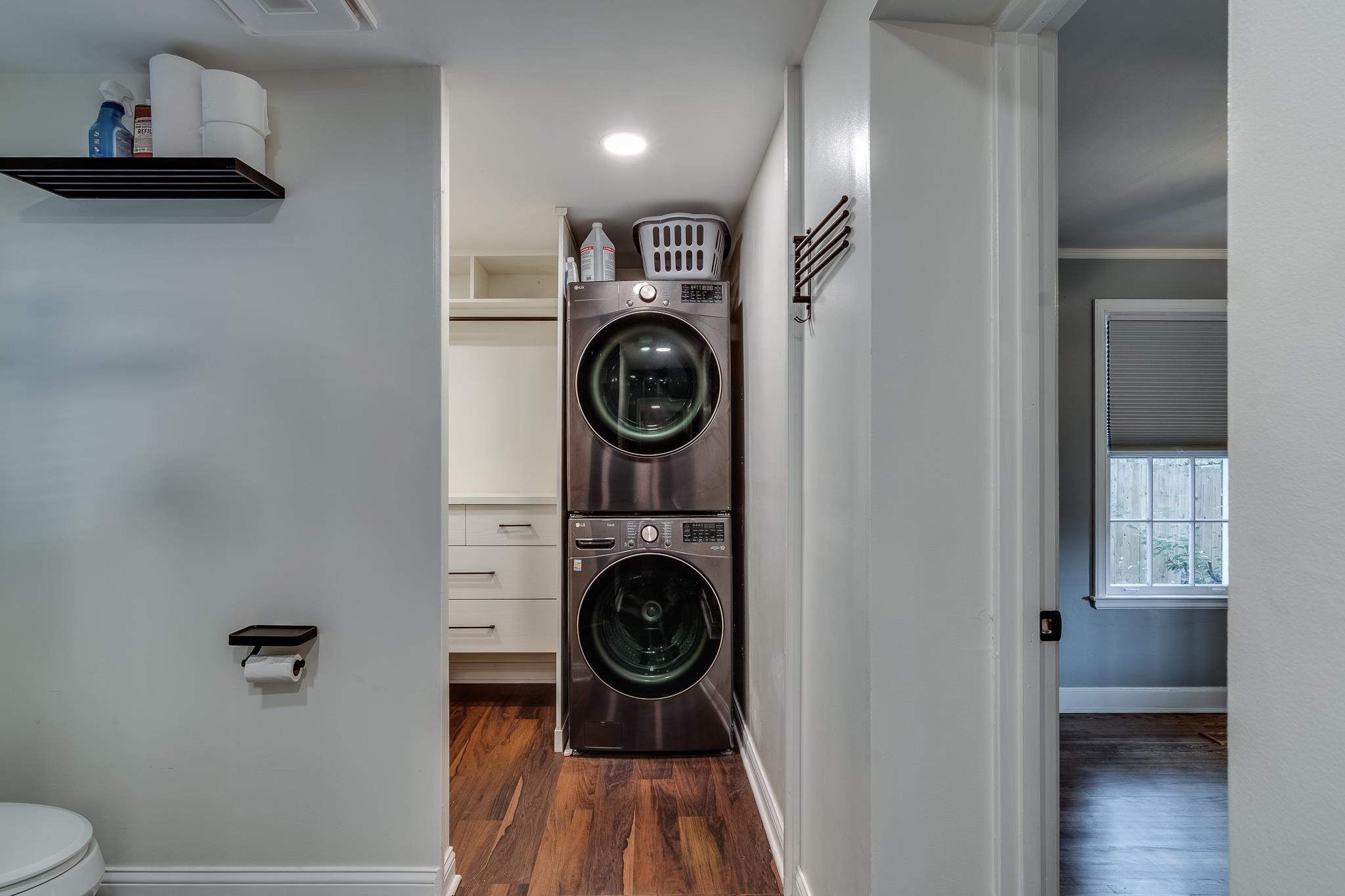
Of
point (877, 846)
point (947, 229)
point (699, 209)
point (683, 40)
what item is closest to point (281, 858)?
point (877, 846)

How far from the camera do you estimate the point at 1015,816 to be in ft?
3.77

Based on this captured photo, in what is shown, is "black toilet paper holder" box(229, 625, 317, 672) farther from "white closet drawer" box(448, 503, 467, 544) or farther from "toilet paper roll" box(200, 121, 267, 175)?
"white closet drawer" box(448, 503, 467, 544)

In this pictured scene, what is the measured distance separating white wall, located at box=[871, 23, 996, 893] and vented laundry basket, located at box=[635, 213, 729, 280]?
5.22 feet

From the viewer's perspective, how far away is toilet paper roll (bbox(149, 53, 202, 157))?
1650mm

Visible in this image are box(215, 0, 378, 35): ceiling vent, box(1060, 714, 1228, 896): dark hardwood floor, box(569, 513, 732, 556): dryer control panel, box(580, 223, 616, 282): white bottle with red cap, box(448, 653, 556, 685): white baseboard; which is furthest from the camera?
box(448, 653, 556, 685): white baseboard

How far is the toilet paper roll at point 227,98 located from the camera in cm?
166

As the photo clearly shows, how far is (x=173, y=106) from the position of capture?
1660 mm

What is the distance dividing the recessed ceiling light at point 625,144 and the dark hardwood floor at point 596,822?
2.22 metres

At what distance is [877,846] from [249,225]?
81.4 inches

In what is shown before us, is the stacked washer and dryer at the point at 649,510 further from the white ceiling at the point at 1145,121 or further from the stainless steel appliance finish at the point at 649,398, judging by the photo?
the white ceiling at the point at 1145,121

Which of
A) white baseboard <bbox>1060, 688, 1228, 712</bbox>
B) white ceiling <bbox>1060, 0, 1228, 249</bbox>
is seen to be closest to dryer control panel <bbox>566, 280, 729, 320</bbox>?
white ceiling <bbox>1060, 0, 1228, 249</bbox>

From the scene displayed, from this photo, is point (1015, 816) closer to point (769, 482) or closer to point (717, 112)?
point (769, 482)

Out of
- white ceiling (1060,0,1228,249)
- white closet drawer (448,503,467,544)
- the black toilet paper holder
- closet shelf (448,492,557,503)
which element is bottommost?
the black toilet paper holder

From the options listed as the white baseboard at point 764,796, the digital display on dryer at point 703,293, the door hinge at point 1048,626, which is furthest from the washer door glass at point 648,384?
the door hinge at point 1048,626
